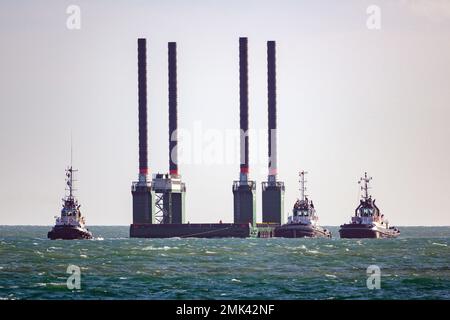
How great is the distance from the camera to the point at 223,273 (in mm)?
105562

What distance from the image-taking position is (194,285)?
92125 millimetres

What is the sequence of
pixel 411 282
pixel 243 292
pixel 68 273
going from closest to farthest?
pixel 243 292 → pixel 411 282 → pixel 68 273

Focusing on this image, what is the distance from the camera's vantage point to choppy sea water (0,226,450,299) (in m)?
86.5

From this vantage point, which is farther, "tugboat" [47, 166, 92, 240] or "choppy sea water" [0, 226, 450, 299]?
"tugboat" [47, 166, 92, 240]

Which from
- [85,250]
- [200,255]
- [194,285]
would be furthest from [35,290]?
[85,250]

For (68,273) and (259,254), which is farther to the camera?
(259,254)

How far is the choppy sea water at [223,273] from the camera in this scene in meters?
86.5

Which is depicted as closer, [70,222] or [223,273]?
[223,273]

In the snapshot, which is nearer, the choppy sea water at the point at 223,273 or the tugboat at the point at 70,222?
the choppy sea water at the point at 223,273

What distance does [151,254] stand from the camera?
137 metres

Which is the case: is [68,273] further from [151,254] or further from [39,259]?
[151,254]
